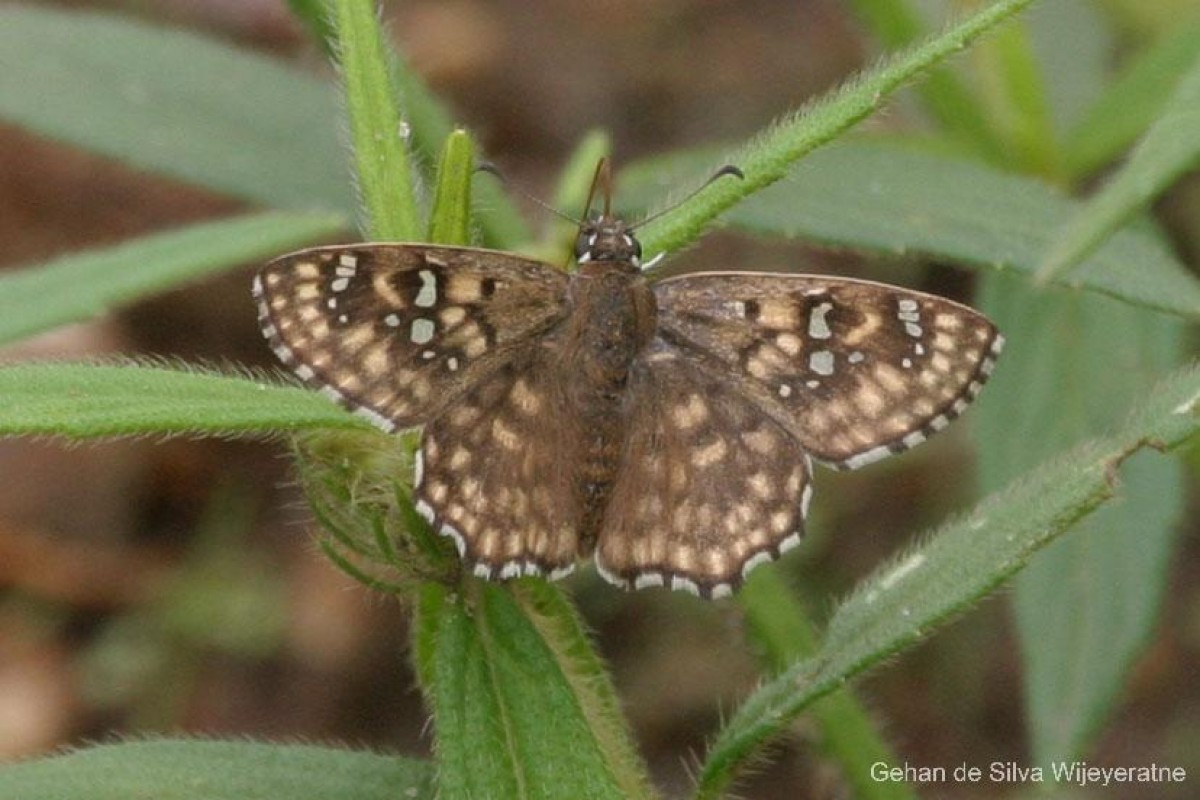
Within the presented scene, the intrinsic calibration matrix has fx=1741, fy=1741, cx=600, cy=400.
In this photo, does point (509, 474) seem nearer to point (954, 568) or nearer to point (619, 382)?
point (619, 382)

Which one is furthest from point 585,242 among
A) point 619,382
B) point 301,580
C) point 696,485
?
→ point 301,580

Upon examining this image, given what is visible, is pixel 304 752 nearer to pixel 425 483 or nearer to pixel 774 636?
pixel 425 483

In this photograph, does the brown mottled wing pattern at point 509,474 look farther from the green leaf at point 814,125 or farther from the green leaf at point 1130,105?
the green leaf at point 1130,105

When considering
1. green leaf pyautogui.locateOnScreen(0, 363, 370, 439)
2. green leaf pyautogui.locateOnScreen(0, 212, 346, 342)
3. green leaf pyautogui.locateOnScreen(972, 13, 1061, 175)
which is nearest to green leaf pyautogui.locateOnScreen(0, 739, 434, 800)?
green leaf pyautogui.locateOnScreen(0, 363, 370, 439)

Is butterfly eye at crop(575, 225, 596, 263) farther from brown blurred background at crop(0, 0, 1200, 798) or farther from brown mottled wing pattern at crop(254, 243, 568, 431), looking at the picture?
brown blurred background at crop(0, 0, 1200, 798)

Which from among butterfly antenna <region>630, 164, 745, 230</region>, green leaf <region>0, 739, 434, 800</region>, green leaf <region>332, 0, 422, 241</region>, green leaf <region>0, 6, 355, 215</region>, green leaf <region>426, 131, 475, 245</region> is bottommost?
green leaf <region>0, 739, 434, 800</region>

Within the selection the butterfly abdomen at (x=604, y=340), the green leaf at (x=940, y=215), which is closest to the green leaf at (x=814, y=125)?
the butterfly abdomen at (x=604, y=340)
